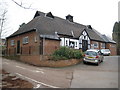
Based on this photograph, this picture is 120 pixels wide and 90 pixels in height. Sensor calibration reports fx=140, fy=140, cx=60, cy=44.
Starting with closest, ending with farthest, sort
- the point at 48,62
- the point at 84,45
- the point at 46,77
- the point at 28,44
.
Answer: the point at 46,77 < the point at 48,62 < the point at 28,44 < the point at 84,45

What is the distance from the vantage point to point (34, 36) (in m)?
21.4

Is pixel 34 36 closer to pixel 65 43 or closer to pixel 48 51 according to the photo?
Result: pixel 48 51

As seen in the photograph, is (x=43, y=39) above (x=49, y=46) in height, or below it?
above

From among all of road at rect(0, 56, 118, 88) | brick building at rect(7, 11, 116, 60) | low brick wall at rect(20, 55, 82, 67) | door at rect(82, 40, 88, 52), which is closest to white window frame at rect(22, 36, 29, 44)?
brick building at rect(7, 11, 116, 60)

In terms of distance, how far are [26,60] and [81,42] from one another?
1214 cm

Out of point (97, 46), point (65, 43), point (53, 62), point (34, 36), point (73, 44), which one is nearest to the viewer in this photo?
point (53, 62)

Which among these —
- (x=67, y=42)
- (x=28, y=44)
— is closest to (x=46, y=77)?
(x=28, y=44)

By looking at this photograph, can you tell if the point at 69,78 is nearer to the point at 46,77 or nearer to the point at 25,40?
the point at 46,77

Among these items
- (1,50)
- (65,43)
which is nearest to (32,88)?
(65,43)

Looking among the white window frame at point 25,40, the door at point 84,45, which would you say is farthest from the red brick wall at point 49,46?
the door at point 84,45

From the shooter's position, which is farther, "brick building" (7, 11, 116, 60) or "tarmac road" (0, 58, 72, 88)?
"brick building" (7, 11, 116, 60)

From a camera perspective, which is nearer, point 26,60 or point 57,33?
point 26,60

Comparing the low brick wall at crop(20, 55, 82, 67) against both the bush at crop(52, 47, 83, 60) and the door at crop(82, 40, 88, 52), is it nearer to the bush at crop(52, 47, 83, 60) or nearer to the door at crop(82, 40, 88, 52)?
the bush at crop(52, 47, 83, 60)

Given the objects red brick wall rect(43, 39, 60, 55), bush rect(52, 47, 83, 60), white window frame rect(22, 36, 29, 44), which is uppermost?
white window frame rect(22, 36, 29, 44)
